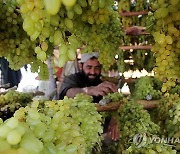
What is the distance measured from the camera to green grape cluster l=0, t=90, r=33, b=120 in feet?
4.29

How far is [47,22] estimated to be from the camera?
0.49 metres

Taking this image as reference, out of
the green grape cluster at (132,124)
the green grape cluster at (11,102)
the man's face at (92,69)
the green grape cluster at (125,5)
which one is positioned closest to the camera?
the green grape cluster at (132,124)

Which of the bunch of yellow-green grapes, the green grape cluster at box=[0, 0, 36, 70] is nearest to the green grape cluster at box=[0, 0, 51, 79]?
the green grape cluster at box=[0, 0, 36, 70]

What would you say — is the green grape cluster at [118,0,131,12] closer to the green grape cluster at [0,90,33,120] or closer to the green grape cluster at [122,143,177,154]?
the green grape cluster at [0,90,33,120]

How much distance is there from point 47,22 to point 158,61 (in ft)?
1.31

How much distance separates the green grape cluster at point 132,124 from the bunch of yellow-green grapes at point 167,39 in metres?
0.35

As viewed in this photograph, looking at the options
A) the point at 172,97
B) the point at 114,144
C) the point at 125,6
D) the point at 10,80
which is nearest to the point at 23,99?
the point at 114,144

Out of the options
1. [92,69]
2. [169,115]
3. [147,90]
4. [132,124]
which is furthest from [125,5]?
[132,124]

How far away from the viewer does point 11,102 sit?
149 cm

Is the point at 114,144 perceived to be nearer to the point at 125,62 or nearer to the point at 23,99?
the point at 23,99

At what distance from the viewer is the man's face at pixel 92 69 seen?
93.2 inches

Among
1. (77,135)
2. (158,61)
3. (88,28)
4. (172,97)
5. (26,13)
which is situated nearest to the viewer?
(26,13)

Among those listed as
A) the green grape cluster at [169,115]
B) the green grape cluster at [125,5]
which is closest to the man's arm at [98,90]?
the green grape cluster at [125,5]

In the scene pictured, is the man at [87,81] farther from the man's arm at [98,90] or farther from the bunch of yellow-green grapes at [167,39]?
the bunch of yellow-green grapes at [167,39]
